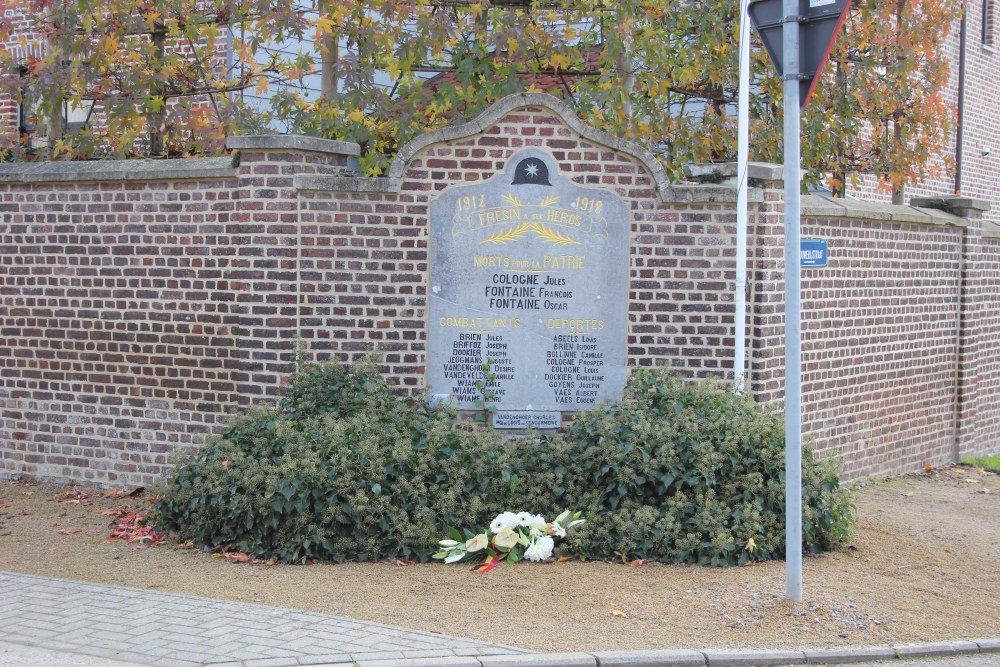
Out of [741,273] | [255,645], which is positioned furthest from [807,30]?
[255,645]

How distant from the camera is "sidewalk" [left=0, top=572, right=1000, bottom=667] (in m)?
4.89

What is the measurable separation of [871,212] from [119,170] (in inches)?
269

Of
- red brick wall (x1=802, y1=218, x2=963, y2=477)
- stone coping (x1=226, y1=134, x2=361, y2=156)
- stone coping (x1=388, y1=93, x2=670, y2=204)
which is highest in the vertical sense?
stone coping (x1=388, y1=93, x2=670, y2=204)

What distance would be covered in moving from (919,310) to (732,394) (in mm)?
4110

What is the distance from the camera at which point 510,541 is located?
265 inches

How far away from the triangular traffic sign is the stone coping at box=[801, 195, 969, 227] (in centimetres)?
328

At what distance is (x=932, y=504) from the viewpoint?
9.20 metres

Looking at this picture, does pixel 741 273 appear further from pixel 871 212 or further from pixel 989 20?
pixel 989 20

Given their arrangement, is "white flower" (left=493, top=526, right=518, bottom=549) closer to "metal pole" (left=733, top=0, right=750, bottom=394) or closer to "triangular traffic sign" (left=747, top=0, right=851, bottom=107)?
"metal pole" (left=733, top=0, right=750, bottom=394)

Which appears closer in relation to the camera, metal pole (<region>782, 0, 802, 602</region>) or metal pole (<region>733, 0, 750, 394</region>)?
metal pole (<region>782, 0, 802, 602</region>)

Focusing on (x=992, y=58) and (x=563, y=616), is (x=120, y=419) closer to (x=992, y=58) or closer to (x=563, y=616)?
(x=563, y=616)

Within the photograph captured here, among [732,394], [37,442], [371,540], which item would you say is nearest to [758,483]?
[732,394]

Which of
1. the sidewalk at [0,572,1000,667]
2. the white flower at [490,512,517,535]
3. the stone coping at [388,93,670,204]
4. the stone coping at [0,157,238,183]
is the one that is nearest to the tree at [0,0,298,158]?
the stone coping at [0,157,238,183]

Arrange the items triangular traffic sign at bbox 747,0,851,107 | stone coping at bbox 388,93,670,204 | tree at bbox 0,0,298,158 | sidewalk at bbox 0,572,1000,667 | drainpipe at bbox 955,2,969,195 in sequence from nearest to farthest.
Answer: sidewalk at bbox 0,572,1000,667
triangular traffic sign at bbox 747,0,851,107
stone coping at bbox 388,93,670,204
tree at bbox 0,0,298,158
drainpipe at bbox 955,2,969,195
